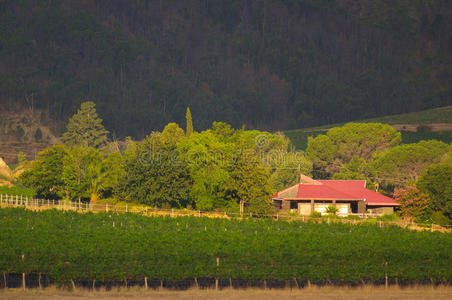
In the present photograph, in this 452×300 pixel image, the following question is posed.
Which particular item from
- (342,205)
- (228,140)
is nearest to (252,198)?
(342,205)

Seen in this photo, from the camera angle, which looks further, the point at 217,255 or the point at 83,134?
the point at 83,134

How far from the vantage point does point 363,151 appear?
13212cm

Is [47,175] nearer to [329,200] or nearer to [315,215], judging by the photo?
[315,215]

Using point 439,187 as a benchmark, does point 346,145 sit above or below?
above

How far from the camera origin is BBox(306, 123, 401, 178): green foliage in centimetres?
12756

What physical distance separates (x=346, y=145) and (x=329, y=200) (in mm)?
48026

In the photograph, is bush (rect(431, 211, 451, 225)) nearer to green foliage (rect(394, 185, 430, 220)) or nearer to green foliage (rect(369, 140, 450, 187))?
green foliage (rect(394, 185, 430, 220))

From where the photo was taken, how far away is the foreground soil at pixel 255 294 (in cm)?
4822

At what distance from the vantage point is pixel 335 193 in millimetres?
84312

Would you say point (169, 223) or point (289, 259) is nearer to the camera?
point (289, 259)

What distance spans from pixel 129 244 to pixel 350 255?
18.8 m

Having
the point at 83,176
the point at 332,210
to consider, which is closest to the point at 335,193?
the point at 332,210

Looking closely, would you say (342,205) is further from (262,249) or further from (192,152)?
(262,249)

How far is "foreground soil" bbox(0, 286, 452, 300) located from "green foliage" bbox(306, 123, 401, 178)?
74245 millimetres
